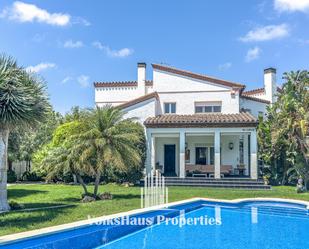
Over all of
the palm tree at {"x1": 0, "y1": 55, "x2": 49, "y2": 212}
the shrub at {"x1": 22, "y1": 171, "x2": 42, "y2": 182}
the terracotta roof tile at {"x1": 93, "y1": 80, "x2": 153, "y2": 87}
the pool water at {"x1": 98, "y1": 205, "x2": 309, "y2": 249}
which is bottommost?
the pool water at {"x1": 98, "y1": 205, "x2": 309, "y2": 249}

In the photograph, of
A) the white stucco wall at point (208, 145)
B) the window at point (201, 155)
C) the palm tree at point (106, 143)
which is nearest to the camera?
the palm tree at point (106, 143)

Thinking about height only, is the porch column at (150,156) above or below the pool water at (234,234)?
above

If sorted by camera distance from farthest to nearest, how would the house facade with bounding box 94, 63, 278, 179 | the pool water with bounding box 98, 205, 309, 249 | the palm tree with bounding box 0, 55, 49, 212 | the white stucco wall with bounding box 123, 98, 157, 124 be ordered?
the white stucco wall with bounding box 123, 98, 157, 124
the house facade with bounding box 94, 63, 278, 179
the palm tree with bounding box 0, 55, 49, 212
the pool water with bounding box 98, 205, 309, 249

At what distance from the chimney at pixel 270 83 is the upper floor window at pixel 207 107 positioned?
7.03 m

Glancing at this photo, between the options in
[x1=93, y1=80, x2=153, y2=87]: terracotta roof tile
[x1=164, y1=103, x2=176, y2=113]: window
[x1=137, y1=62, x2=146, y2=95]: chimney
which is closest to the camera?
[x1=164, y1=103, x2=176, y2=113]: window

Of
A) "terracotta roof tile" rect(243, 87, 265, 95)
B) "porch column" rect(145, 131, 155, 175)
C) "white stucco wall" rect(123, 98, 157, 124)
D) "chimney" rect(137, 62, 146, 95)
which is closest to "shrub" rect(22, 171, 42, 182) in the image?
"white stucco wall" rect(123, 98, 157, 124)

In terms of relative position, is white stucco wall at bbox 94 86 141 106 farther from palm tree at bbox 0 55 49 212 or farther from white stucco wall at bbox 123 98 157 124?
palm tree at bbox 0 55 49 212

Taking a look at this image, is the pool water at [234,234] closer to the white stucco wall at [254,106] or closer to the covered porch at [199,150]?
the covered porch at [199,150]

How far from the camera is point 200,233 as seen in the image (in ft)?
38.1

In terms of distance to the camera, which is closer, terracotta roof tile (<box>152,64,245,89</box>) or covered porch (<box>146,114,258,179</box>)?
covered porch (<box>146,114,258,179</box>)

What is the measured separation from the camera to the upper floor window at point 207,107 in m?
31.0

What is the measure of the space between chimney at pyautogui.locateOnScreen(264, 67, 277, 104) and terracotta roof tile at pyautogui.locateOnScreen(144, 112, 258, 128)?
7.90 metres

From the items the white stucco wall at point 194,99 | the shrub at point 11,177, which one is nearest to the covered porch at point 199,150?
the white stucco wall at point 194,99

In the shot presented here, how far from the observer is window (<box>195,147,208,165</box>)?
31.2 metres
